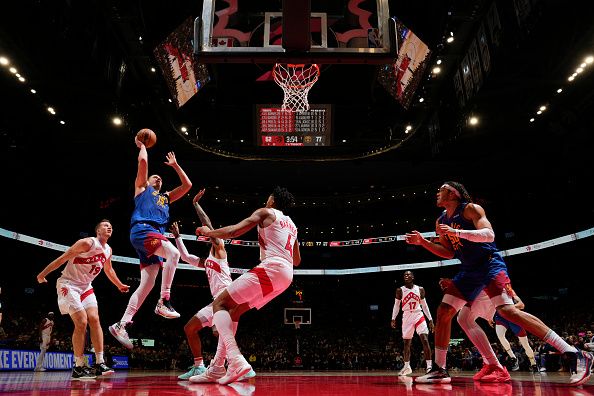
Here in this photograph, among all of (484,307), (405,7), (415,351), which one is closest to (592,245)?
(415,351)

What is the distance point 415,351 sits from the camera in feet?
81.7

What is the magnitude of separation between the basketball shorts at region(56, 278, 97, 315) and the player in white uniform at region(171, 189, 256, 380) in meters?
1.25

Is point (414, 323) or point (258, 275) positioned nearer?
point (258, 275)

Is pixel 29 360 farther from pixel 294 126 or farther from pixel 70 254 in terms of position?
pixel 294 126

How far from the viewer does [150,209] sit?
6270 mm

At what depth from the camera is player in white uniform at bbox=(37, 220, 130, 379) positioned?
6.20 meters

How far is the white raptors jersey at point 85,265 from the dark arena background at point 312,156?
4.53ft

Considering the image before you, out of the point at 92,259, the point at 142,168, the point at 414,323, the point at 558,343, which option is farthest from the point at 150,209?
the point at 414,323

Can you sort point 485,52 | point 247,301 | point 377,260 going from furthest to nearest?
point 377,260 < point 485,52 < point 247,301

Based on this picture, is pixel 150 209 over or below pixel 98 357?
over

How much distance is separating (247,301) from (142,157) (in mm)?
2483

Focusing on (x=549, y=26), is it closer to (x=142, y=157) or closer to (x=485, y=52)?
(x=485, y=52)

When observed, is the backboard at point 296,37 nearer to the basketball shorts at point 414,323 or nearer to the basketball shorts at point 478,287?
the basketball shorts at point 478,287

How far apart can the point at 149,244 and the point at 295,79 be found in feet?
21.3
